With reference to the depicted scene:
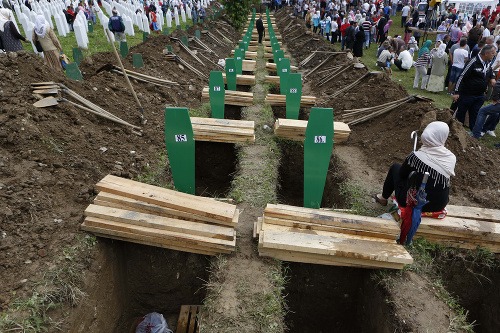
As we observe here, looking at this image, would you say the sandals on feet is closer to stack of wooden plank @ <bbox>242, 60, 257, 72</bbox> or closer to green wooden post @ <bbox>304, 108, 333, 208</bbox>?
green wooden post @ <bbox>304, 108, 333, 208</bbox>

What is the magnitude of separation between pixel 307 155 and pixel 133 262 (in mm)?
2716

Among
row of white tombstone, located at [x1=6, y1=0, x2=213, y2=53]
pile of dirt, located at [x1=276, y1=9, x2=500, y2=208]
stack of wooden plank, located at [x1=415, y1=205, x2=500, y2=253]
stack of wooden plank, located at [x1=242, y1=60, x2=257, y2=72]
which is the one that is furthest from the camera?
Answer: row of white tombstone, located at [x1=6, y1=0, x2=213, y2=53]

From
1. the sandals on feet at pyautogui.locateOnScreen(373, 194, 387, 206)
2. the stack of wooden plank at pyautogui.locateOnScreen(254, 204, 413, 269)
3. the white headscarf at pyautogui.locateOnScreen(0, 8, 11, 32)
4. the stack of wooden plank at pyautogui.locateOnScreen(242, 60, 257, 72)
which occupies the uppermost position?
the white headscarf at pyautogui.locateOnScreen(0, 8, 11, 32)

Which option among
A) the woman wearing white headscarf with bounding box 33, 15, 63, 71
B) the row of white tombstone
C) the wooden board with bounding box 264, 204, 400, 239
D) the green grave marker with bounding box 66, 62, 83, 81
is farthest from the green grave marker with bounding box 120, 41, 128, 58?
the wooden board with bounding box 264, 204, 400, 239

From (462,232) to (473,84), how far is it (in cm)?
493

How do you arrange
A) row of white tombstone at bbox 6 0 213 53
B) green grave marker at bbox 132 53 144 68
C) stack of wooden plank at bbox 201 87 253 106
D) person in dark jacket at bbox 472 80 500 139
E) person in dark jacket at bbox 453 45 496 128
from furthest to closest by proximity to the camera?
row of white tombstone at bbox 6 0 213 53, green grave marker at bbox 132 53 144 68, stack of wooden plank at bbox 201 87 253 106, person in dark jacket at bbox 472 80 500 139, person in dark jacket at bbox 453 45 496 128

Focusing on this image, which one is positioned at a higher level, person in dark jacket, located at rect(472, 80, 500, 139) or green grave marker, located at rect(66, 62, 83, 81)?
green grave marker, located at rect(66, 62, 83, 81)

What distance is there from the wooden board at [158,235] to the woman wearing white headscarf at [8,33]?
7.22 meters

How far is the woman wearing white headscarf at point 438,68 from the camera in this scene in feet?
36.1

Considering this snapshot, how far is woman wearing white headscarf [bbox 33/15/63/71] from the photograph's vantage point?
329 inches

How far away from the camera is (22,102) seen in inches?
200

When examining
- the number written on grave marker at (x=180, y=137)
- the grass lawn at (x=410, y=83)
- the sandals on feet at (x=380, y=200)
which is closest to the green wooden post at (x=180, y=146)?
the number written on grave marker at (x=180, y=137)

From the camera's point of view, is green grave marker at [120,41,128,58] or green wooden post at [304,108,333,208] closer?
green wooden post at [304,108,333,208]

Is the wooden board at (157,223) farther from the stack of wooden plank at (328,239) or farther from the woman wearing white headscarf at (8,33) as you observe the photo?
the woman wearing white headscarf at (8,33)
